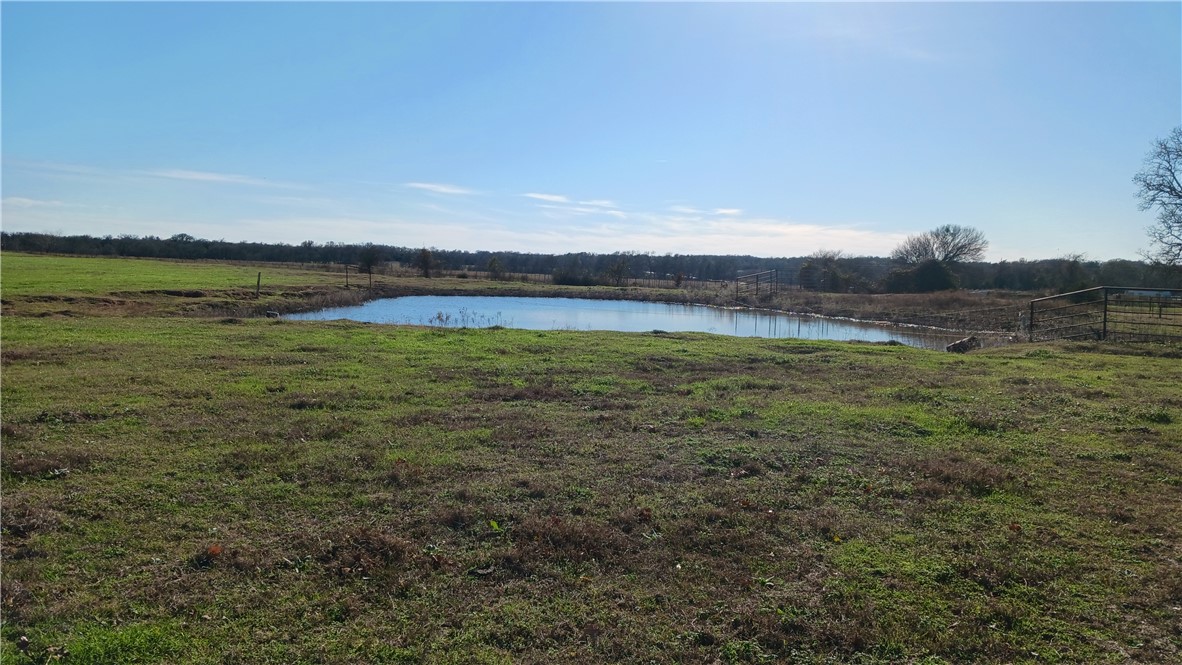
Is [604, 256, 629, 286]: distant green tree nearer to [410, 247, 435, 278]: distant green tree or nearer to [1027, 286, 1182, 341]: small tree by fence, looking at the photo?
[410, 247, 435, 278]: distant green tree

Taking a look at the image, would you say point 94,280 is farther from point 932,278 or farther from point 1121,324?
point 932,278

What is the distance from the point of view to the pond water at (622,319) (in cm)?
2762

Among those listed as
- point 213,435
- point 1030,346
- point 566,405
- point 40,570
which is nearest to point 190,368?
point 213,435

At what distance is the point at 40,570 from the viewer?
4289mm

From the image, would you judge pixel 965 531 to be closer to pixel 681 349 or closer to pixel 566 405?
pixel 566 405

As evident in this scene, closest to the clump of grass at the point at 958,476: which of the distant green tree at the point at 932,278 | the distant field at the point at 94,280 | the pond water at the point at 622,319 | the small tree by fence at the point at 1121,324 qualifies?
the small tree by fence at the point at 1121,324

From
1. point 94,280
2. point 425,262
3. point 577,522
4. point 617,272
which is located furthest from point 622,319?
point 425,262

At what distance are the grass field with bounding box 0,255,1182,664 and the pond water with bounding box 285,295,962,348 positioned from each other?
618 inches

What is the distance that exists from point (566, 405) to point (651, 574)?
5.08 meters

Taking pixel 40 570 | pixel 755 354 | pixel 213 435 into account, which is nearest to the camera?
pixel 40 570

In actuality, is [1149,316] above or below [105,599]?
above

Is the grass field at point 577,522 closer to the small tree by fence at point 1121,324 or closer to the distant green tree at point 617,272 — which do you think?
the small tree by fence at point 1121,324

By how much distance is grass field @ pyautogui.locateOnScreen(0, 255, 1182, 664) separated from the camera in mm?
3795

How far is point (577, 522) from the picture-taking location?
17.2 ft
